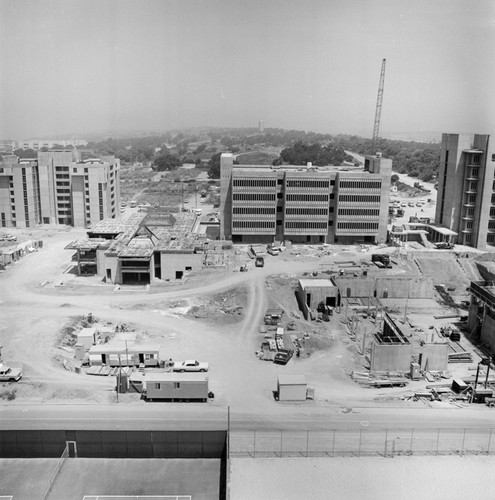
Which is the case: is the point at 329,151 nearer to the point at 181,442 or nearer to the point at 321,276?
the point at 321,276

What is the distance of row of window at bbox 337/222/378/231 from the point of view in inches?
1980

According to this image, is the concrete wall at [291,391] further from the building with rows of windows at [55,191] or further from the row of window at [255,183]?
the building with rows of windows at [55,191]

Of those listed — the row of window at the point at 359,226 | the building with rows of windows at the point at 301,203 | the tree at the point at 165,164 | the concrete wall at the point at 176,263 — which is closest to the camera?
the concrete wall at the point at 176,263

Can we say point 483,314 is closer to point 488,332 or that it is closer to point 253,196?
point 488,332

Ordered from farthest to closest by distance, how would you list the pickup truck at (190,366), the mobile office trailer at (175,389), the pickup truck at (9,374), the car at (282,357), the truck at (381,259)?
the truck at (381,259), the car at (282,357), the pickup truck at (190,366), the pickup truck at (9,374), the mobile office trailer at (175,389)

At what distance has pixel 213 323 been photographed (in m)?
32.2

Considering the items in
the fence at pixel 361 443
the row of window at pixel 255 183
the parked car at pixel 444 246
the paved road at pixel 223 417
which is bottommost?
the paved road at pixel 223 417

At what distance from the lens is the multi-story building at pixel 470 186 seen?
47156 millimetres

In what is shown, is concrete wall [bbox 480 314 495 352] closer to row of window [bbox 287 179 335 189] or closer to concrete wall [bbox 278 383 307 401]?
concrete wall [bbox 278 383 307 401]

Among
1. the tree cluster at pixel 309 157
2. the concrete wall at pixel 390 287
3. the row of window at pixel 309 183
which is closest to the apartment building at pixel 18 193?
the row of window at pixel 309 183

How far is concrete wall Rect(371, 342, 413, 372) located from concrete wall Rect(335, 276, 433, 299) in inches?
422

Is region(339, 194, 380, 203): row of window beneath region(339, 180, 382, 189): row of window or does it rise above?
beneath

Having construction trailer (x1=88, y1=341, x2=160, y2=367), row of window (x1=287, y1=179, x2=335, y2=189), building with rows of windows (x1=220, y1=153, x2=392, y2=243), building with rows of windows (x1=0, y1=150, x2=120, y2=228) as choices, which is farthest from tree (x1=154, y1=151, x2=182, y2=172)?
construction trailer (x1=88, y1=341, x2=160, y2=367)

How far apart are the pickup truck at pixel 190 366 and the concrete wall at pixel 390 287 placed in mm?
14513
